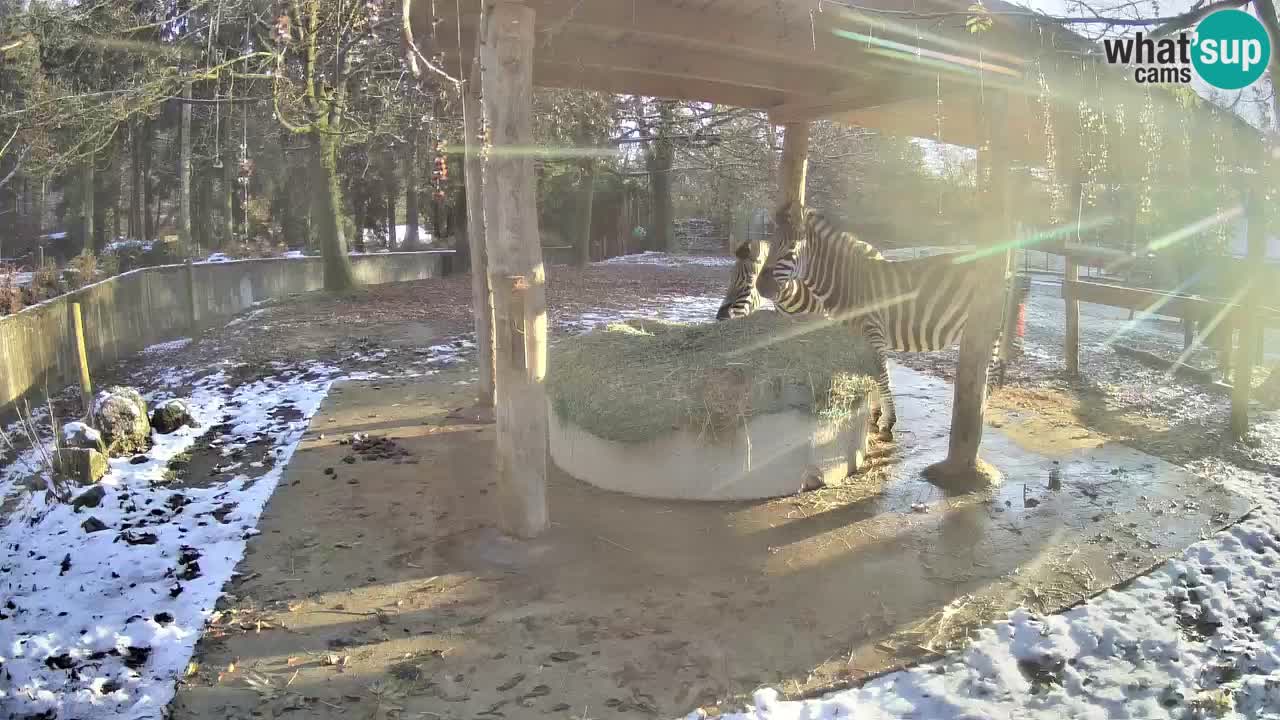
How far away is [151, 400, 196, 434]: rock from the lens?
7.62m

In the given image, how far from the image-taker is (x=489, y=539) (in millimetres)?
5055

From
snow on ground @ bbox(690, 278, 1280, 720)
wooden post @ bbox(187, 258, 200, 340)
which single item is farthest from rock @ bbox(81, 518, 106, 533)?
wooden post @ bbox(187, 258, 200, 340)

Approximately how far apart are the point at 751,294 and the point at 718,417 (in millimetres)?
3465

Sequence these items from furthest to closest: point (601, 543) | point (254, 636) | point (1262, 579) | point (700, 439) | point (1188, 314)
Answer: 1. point (1188, 314)
2. point (700, 439)
3. point (601, 543)
4. point (1262, 579)
5. point (254, 636)

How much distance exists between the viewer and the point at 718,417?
18.3 ft

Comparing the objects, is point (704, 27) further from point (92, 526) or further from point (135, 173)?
point (135, 173)

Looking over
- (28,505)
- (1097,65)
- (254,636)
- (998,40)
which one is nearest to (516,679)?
(254,636)

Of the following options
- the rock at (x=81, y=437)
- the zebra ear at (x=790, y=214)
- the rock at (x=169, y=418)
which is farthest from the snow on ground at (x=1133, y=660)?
the rock at (x=169, y=418)

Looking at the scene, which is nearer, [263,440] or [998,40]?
[998,40]

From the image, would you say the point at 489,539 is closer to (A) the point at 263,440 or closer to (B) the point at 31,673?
(B) the point at 31,673

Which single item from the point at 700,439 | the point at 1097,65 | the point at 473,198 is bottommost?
the point at 700,439

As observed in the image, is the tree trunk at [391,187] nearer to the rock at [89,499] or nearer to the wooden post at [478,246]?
the wooden post at [478,246]

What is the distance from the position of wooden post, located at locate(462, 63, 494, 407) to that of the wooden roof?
0.52m

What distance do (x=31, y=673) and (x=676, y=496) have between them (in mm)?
3665
